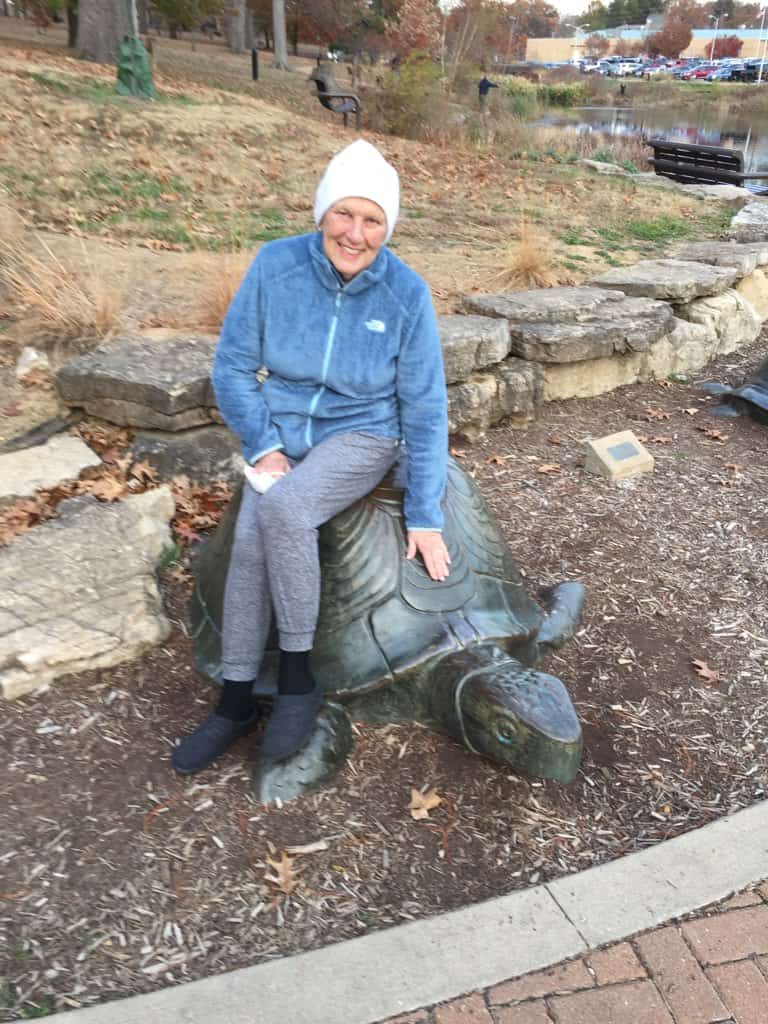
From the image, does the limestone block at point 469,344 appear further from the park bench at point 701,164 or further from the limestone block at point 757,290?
the park bench at point 701,164

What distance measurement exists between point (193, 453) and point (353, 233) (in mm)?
1912

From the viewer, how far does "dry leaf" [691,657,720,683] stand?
3.07 metres

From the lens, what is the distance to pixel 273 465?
8.05 feet

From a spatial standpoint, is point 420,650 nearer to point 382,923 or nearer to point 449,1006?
point 382,923

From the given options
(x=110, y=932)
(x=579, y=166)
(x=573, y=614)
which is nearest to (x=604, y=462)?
(x=573, y=614)

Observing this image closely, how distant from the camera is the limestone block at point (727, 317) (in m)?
6.45

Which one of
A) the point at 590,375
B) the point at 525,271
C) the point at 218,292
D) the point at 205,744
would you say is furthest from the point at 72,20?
the point at 205,744

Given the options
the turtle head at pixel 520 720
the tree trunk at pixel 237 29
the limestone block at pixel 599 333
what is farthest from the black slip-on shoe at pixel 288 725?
the tree trunk at pixel 237 29

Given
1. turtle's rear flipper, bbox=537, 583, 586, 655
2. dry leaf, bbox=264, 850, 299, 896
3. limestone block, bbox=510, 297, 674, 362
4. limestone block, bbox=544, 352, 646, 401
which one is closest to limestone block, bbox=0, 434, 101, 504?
dry leaf, bbox=264, 850, 299, 896

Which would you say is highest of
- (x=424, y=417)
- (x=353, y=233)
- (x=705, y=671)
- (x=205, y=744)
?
(x=353, y=233)

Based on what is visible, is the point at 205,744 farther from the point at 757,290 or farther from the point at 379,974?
the point at 757,290

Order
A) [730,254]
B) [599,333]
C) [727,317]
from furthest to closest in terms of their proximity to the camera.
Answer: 1. [730,254]
2. [727,317]
3. [599,333]

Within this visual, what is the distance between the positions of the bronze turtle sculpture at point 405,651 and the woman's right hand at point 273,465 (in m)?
0.22

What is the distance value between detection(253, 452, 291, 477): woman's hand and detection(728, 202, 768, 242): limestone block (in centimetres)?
761
